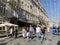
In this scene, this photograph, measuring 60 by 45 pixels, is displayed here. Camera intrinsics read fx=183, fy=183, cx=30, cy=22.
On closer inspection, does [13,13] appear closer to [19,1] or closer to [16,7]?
[16,7]

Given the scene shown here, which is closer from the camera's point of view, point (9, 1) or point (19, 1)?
point (9, 1)

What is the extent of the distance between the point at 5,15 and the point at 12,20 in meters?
3.73

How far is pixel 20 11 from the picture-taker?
45.9m

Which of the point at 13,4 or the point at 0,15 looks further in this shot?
the point at 13,4

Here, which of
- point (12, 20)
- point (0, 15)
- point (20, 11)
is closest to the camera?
point (0, 15)

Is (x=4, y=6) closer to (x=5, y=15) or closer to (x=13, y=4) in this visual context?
(x=5, y=15)

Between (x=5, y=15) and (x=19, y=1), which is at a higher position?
(x=19, y=1)

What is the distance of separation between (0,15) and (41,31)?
14.6 m

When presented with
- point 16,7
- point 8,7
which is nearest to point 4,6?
point 8,7

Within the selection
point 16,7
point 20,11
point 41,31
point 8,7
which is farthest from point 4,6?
point 41,31

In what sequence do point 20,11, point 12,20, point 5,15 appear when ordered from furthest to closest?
point 20,11, point 12,20, point 5,15

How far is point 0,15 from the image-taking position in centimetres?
3275

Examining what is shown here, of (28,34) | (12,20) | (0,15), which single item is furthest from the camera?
(12,20)

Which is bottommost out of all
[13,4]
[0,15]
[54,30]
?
[54,30]
